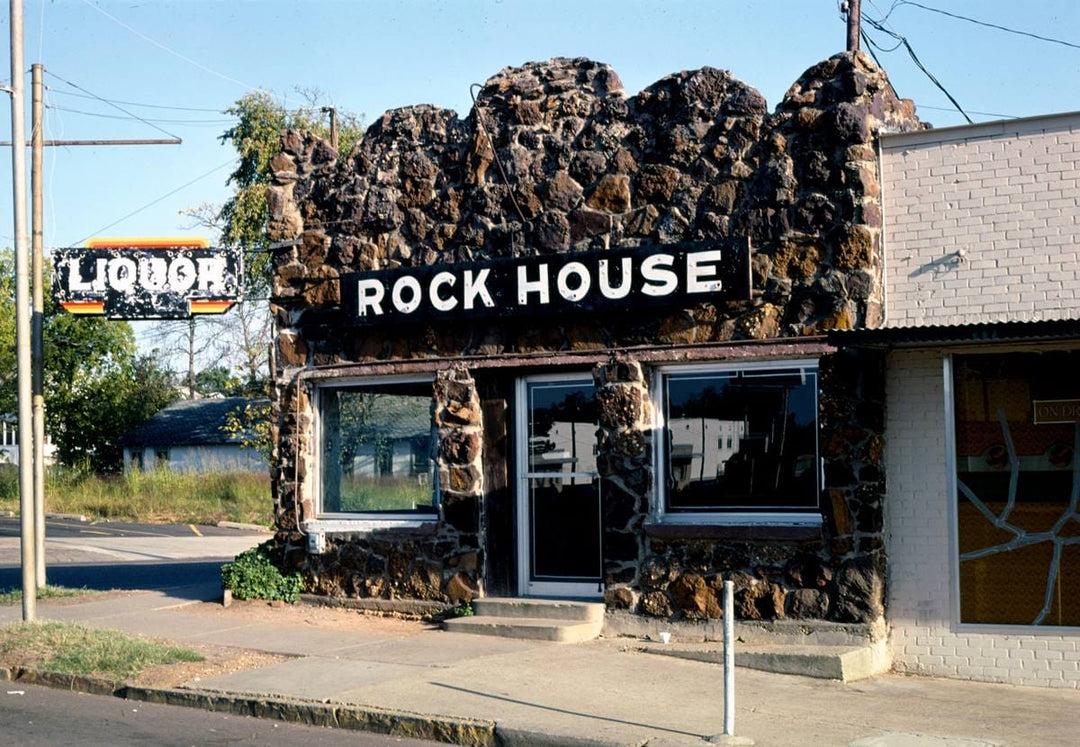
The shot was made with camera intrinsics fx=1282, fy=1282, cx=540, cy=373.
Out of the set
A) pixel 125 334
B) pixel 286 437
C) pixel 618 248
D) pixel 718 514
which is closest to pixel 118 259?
pixel 286 437

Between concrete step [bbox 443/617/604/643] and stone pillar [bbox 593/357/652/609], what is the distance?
15.5 inches

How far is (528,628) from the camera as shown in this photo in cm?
1236

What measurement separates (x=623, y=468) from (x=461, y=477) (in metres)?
1.93

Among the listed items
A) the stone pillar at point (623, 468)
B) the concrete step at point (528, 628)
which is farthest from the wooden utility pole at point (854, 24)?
the concrete step at point (528, 628)

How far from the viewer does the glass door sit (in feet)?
43.3

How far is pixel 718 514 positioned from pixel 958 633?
241 cm

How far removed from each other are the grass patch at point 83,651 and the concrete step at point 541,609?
10.1 ft

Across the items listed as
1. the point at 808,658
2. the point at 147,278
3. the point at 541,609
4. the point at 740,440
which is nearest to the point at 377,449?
the point at 541,609

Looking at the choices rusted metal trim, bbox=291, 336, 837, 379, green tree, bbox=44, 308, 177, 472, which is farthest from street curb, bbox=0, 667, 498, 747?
green tree, bbox=44, 308, 177, 472

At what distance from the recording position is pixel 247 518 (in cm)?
3978

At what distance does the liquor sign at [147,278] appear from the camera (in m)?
15.0

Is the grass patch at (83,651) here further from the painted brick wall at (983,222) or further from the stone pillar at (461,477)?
the painted brick wall at (983,222)

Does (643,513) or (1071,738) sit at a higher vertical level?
(643,513)

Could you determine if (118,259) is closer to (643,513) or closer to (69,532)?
(643,513)
